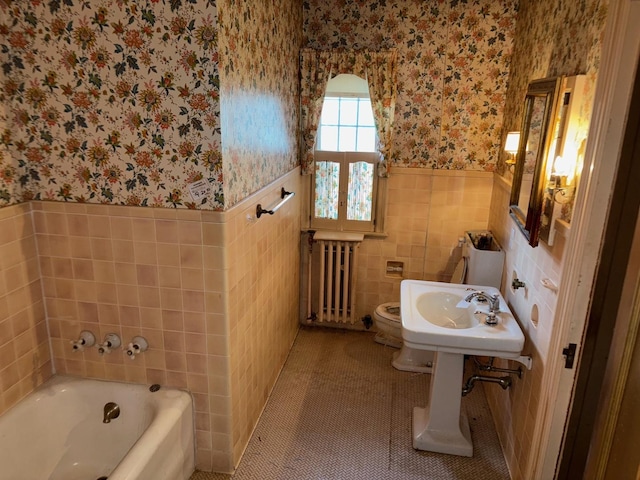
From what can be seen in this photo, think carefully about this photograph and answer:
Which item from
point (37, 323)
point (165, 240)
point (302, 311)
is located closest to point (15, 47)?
point (165, 240)

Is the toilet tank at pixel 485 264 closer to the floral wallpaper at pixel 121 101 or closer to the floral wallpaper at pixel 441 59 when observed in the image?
the floral wallpaper at pixel 441 59

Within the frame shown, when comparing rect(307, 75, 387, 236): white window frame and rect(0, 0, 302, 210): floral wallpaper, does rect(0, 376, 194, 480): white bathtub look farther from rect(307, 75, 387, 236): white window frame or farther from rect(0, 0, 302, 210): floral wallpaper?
rect(307, 75, 387, 236): white window frame

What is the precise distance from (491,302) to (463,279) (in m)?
0.77

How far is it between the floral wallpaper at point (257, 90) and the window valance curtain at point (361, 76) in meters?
0.09

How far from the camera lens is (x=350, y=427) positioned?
277cm

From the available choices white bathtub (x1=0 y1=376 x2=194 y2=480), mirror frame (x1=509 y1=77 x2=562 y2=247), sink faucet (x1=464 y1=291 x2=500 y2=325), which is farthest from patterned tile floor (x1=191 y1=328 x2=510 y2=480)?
mirror frame (x1=509 y1=77 x2=562 y2=247)

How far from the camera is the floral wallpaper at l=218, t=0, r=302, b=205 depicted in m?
2.01

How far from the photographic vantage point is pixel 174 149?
1.98 m

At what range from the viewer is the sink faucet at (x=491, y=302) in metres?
2.37

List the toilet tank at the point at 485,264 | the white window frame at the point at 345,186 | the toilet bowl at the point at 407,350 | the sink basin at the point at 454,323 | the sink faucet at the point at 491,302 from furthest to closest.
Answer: the white window frame at the point at 345,186
the toilet bowl at the point at 407,350
the toilet tank at the point at 485,264
the sink faucet at the point at 491,302
the sink basin at the point at 454,323

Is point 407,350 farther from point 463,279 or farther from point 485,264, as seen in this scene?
point 485,264

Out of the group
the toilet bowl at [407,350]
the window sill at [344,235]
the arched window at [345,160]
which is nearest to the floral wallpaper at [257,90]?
the arched window at [345,160]

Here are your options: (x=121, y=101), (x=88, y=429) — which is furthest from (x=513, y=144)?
(x=88, y=429)

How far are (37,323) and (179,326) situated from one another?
0.68 m
